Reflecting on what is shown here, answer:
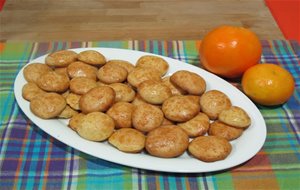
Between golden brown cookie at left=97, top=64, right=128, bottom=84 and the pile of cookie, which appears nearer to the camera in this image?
the pile of cookie

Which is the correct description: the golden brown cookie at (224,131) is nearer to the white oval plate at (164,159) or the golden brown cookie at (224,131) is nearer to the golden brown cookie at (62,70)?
the white oval plate at (164,159)

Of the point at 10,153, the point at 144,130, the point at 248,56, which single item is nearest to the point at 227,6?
the point at 248,56

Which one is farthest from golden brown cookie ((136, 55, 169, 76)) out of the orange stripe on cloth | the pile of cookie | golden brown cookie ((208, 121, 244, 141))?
the orange stripe on cloth

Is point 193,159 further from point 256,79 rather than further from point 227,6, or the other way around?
point 227,6

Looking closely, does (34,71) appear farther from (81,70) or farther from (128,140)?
(128,140)

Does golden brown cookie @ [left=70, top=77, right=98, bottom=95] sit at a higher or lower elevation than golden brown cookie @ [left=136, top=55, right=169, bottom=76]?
higher

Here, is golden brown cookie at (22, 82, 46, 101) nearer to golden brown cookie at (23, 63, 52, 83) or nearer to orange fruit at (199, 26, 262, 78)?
golden brown cookie at (23, 63, 52, 83)
